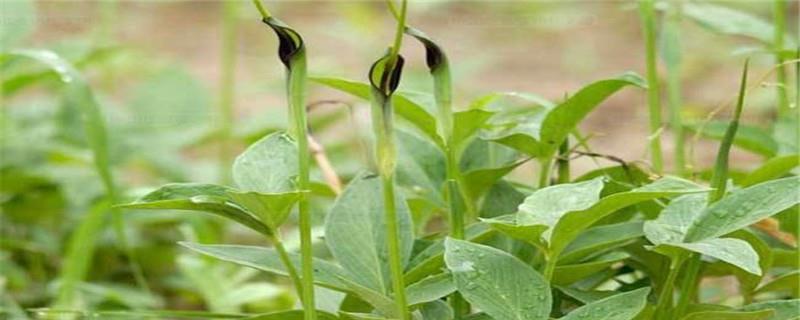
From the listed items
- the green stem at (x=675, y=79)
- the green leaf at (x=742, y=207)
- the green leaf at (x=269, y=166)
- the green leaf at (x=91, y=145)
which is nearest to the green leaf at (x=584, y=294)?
the green leaf at (x=742, y=207)

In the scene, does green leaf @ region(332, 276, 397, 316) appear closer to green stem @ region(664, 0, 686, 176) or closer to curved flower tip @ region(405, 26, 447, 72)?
curved flower tip @ region(405, 26, 447, 72)

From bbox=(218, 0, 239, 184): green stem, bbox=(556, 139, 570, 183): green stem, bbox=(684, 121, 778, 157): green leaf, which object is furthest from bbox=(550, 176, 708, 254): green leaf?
bbox=(218, 0, 239, 184): green stem

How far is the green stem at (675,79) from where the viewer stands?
134 centimetres

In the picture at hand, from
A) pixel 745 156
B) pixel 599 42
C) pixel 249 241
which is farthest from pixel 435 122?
pixel 599 42

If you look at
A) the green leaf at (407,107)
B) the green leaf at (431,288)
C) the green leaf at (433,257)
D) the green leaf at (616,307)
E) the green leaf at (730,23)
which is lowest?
the green leaf at (616,307)

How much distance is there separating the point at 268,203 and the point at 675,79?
65cm

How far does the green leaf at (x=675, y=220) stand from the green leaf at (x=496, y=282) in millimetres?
80

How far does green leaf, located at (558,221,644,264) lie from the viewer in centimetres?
101

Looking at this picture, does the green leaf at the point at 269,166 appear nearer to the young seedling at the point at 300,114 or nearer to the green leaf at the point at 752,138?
the young seedling at the point at 300,114

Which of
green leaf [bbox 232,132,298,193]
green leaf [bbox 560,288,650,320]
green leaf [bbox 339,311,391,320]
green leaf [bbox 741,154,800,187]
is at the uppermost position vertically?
green leaf [bbox 232,132,298,193]

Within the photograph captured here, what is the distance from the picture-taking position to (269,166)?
3.14 feet


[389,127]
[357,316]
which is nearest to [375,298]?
[357,316]

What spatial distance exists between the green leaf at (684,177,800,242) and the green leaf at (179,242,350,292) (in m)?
0.23

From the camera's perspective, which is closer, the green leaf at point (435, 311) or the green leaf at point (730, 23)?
the green leaf at point (435, 311)
